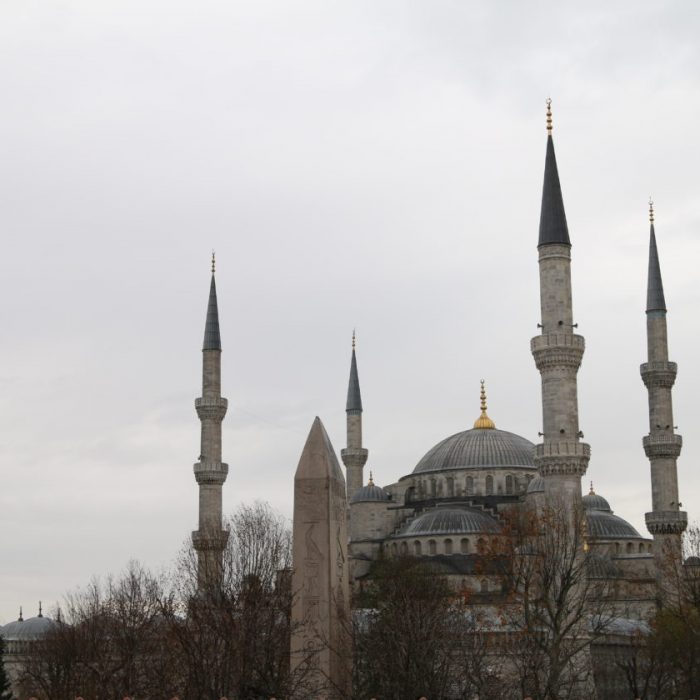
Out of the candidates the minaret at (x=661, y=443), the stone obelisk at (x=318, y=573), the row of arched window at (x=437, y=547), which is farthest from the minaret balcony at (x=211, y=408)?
the stone obelisk at (x=318, y=573)

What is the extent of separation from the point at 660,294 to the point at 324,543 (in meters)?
36.5

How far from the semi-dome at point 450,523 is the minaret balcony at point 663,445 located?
13.1 meters

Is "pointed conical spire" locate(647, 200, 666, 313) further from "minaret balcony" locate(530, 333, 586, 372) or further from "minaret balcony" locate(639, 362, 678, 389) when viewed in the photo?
"minaret balcony" locate(530, 333, 586, 372)

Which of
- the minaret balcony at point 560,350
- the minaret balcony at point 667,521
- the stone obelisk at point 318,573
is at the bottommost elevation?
the stone obelisk at point 318,573

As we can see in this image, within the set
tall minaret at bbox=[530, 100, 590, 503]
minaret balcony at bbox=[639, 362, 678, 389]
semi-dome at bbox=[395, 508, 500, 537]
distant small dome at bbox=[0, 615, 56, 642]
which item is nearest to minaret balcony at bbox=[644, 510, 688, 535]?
minaret balcony at bbox=[639, 362, 678, 389]

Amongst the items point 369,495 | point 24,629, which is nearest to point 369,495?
point 369,495

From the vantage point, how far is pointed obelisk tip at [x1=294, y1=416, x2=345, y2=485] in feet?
56.6

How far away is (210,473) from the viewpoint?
51.4 meters

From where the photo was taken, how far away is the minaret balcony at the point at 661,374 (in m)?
49.2

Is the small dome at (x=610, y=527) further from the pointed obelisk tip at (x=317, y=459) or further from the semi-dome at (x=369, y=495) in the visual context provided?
the pointed obelisk tip at (x=317, y=459)

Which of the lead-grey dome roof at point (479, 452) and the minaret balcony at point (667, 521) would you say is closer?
the minaret balcony at point (667, 521)

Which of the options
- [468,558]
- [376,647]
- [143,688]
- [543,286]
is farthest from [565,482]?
[468,558]

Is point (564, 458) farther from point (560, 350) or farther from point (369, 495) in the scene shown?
point (369, 495)

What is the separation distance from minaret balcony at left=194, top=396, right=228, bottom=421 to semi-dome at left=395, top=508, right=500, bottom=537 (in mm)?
14196
